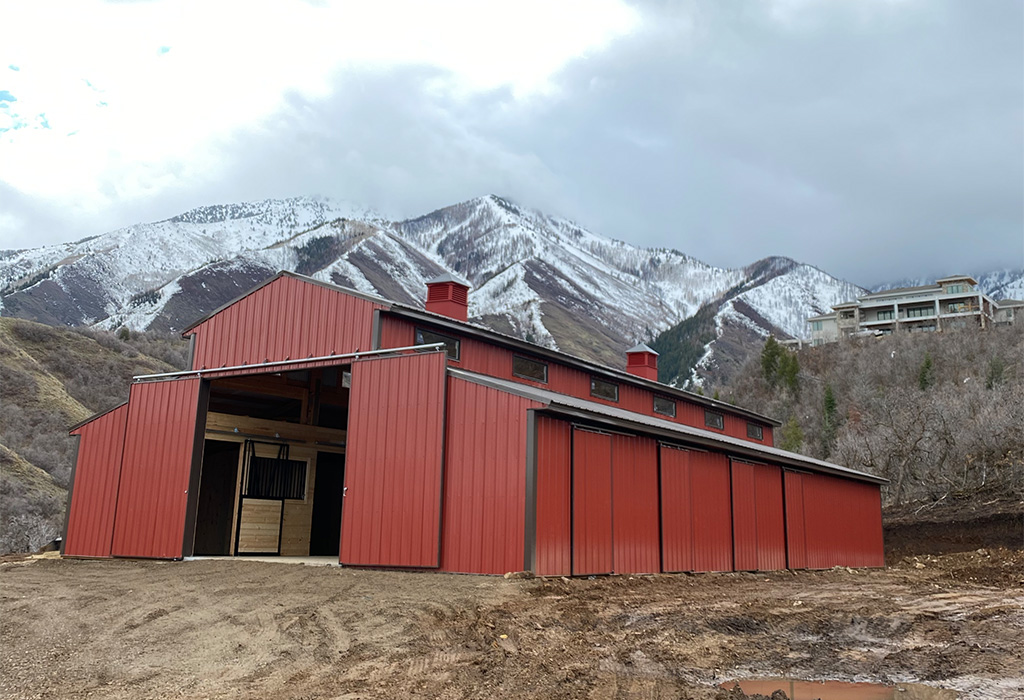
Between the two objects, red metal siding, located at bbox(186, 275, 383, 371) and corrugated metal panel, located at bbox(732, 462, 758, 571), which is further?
corrugated metal panel, located at bbox(732, 462, 758, 571)

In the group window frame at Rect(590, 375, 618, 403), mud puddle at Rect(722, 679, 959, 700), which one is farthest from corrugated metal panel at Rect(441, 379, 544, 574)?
window frame at Rect(590, 375, 618, 403)

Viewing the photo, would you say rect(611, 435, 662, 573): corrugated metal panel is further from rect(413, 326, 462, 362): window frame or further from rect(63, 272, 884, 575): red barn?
rect(413, 326, 462, 362): window frame

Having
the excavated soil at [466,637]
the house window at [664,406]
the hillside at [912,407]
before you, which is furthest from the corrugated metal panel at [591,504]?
the hillside at [912,407]

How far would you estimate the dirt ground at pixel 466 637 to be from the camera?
7.43m

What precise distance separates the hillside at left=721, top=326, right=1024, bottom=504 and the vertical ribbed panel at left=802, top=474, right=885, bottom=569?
416 inches

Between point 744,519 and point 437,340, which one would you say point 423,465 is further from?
point 744,519

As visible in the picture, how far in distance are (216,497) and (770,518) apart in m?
14.3

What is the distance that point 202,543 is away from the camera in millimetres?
21234

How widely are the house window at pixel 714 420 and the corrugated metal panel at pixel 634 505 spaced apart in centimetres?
1237

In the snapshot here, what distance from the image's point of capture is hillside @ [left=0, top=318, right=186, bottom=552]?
106 feet

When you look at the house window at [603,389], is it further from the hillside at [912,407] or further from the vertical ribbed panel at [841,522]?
the hillside at [912,407]

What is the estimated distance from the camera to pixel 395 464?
15586 mm

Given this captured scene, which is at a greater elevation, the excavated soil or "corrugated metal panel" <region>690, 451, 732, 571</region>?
"corrugated metal panel" <region>690, 451, 732, 571</region>

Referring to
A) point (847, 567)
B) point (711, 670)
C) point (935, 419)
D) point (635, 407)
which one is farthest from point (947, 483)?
point (711, 670)
